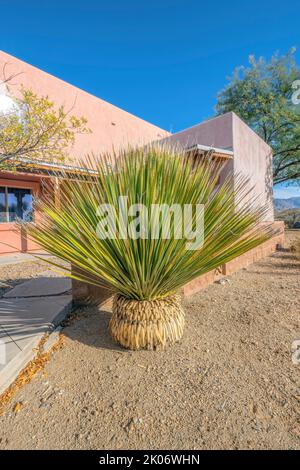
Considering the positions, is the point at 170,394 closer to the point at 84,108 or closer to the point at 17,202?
the point at 17,202

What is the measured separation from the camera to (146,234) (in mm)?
1972

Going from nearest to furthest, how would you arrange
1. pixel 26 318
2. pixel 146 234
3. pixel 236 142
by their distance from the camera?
pixel 146 234 < pixel 26 318 < pixel 236 142

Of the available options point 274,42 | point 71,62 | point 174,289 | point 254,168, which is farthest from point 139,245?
point 274,42

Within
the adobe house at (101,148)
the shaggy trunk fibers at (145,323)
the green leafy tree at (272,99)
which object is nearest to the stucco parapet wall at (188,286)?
Result: the adobe house at (101,148)

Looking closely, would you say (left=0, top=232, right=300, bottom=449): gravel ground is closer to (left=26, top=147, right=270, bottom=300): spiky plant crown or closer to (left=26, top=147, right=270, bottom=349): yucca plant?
(left=26, top=147, right=270, bottom=349): yucca plant

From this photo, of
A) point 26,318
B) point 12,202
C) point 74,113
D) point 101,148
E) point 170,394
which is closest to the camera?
point 170,394

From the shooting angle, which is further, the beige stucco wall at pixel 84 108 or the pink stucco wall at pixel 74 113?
the beige stucco wall at pixel 84 108

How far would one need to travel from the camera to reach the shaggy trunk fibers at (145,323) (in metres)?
2.23

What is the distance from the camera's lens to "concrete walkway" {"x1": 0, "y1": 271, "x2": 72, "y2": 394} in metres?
2.15

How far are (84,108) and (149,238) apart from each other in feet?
44.0

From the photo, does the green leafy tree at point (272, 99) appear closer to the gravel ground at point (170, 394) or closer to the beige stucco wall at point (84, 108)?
the beige stucco wall at point (84, 108)

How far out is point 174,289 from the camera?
2379 mm

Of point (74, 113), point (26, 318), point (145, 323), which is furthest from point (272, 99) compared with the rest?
point (26, 318)

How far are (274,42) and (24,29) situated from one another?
531 inches
